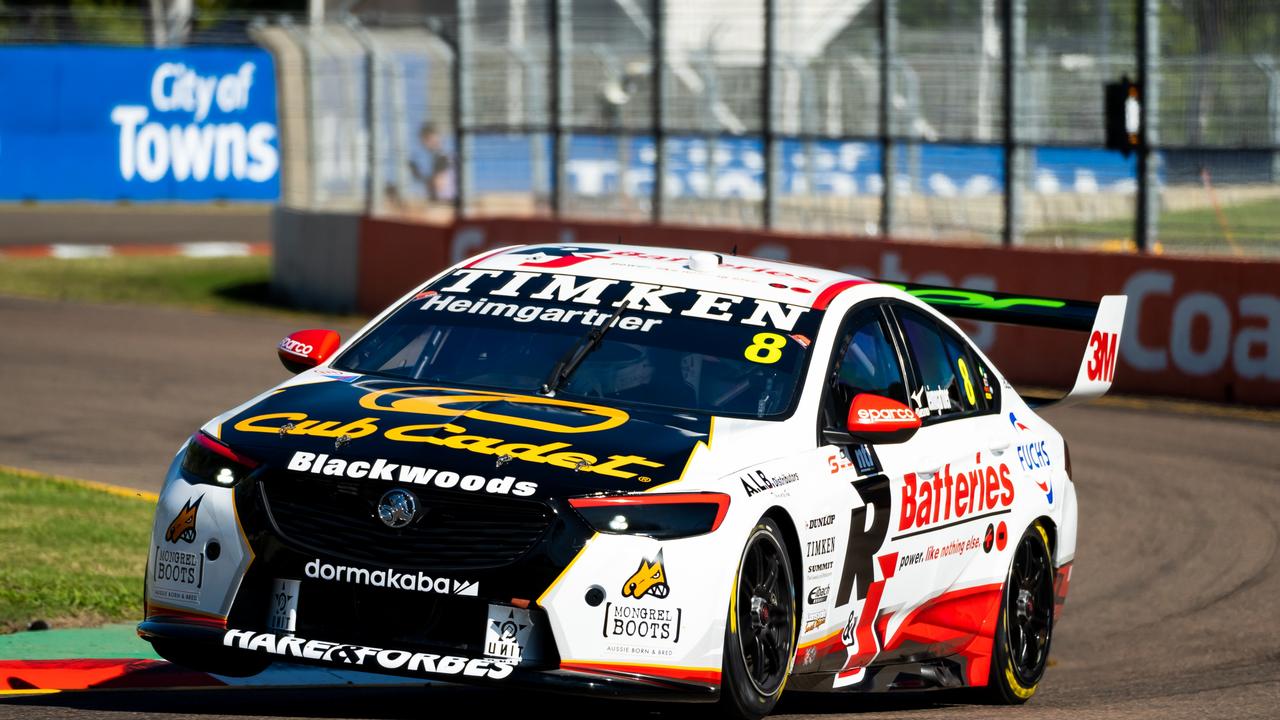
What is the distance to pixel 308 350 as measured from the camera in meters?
7.61

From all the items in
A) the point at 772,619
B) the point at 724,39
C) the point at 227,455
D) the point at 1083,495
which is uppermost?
the point at 724,39

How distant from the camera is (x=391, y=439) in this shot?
20.7ft

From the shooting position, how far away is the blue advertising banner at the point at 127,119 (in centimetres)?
3794

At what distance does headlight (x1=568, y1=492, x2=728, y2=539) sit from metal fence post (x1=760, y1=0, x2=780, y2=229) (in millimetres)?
14892

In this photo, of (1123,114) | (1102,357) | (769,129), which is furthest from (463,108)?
(1102,357)

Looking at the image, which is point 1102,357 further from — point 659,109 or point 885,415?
point 659,109

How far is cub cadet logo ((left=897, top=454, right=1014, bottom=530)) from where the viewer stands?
24.3 ft

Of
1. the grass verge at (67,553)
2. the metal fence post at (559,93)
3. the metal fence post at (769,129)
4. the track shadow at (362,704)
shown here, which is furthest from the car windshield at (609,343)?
the metal fence post at (559,93)

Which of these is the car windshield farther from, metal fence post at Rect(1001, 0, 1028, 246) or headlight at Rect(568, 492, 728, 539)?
metal fence post at Rect(1001, 0, 1028, 246)

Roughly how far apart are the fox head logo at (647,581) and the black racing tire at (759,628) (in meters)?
0.25

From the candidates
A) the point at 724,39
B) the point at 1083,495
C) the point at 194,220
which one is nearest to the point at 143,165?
the point at 194,220

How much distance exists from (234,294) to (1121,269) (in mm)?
11510

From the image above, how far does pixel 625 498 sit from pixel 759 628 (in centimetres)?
68

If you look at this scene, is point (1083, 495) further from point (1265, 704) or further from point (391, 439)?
point (391, 439)
